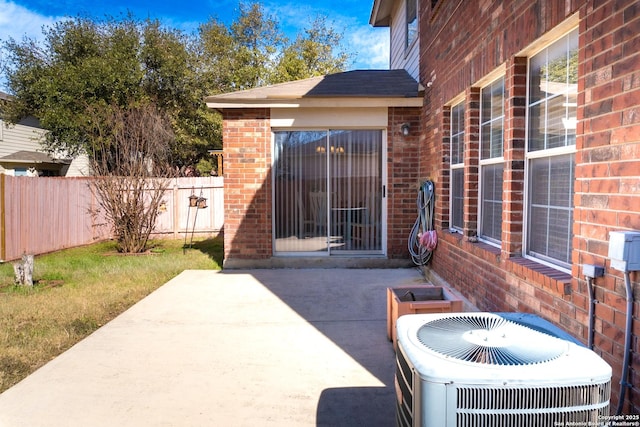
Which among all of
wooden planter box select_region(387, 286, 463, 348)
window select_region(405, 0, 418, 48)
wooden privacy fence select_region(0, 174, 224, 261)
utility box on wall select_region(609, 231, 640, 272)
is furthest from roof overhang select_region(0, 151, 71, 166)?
utility box on wall select_region(609, 231, 640, 272)

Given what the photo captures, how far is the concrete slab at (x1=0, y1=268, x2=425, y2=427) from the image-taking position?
115 inches

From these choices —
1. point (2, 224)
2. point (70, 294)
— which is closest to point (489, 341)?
point (70, 294)

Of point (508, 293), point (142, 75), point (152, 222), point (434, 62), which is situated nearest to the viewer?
point (508, 293)

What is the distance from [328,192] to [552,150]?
4.77 meters

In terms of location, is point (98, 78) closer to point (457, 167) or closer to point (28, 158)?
point (28, 158)

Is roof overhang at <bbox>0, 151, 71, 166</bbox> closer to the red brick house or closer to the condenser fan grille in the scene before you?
the red brick house

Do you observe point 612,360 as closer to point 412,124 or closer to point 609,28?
point 609,28

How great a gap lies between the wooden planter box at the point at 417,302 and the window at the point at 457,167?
1.49 m

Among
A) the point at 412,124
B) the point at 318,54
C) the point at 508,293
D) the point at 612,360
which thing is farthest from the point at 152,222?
the point at 318,54

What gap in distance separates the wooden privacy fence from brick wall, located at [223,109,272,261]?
14.7 feet

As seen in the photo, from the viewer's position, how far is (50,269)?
305 inches

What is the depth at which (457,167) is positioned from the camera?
18.3 feet

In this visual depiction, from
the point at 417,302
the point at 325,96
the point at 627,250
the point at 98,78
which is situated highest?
the point at 98,78

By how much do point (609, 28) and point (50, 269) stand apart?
8.52 m
